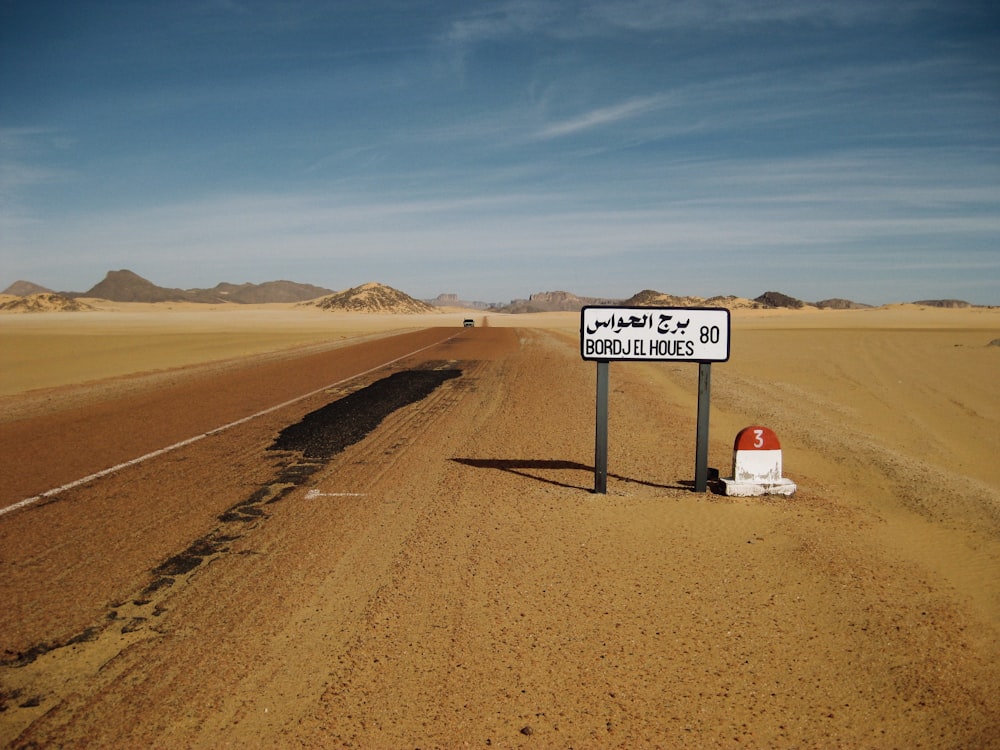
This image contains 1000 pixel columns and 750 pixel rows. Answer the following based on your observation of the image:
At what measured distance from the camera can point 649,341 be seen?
7008 millimetres

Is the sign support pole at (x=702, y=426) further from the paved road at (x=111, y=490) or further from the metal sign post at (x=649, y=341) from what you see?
the paved road at (x=111, y=490)

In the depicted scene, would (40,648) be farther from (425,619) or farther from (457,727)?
(457,727)

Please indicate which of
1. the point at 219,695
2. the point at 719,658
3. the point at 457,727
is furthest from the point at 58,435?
the point at 719,658

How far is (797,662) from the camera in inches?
149

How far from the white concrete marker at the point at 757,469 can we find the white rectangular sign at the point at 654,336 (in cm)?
93

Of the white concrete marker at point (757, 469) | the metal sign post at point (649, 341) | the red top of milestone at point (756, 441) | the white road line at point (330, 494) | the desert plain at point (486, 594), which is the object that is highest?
the metal sign post at point (649, 341)

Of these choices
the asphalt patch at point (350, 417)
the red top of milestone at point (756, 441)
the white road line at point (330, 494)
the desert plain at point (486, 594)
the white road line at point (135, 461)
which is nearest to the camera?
the desert plain at point (486, 594)

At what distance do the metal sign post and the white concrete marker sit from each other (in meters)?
0.34

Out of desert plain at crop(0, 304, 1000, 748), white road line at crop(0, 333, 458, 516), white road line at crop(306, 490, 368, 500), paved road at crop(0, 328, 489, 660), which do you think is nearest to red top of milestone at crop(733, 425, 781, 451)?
desert plain at crop(0, 304, 1000, 748)

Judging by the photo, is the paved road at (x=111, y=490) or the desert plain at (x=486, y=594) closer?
the desert plain at (x=486, y=594)

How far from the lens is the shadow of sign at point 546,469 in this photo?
24.5 feet

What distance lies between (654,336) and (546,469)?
2.18 meters

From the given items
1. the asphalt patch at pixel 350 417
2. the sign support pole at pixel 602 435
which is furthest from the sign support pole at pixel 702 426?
the asphalt patch at pixel 350 417

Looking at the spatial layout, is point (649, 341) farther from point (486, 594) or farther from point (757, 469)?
point (486, 594)
